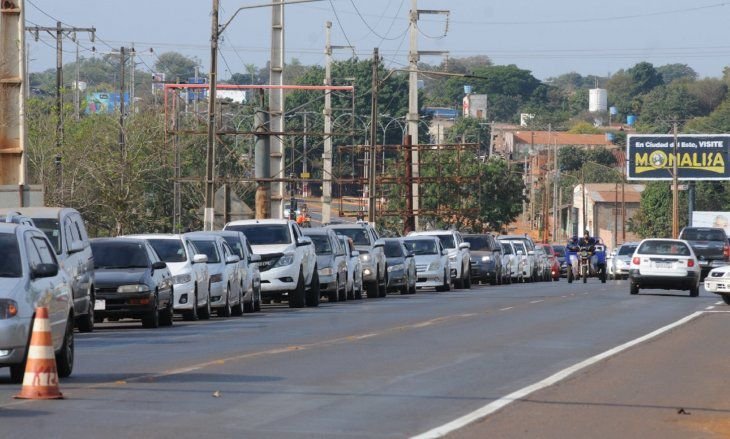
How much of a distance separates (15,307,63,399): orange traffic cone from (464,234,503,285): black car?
148ft

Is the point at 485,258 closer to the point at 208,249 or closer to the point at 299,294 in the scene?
the point at 299,294

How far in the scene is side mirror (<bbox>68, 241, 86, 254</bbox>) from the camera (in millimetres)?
23531

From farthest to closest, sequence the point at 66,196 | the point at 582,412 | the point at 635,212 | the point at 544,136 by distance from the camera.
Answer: the point at 544,136 < the point at 635,212 < the point at 66,196 < the point at 582,412

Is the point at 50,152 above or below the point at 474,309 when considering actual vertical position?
above

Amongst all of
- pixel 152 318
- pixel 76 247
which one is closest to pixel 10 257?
pixel 76 247

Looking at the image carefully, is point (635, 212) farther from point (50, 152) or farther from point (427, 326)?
point (427, 326)

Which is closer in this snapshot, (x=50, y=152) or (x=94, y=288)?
(x=94, y=288)

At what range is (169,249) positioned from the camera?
1217 inches

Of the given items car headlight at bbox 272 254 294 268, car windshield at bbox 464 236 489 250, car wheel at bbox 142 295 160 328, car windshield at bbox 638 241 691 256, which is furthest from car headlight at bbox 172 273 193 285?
car windshield at bbox 464 236 489 250

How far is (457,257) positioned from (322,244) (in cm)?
1349

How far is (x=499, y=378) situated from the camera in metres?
17.0

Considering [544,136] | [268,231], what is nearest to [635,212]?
[544,136]

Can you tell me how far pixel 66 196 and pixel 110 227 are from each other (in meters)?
5.17

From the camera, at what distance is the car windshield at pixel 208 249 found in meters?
32.3
